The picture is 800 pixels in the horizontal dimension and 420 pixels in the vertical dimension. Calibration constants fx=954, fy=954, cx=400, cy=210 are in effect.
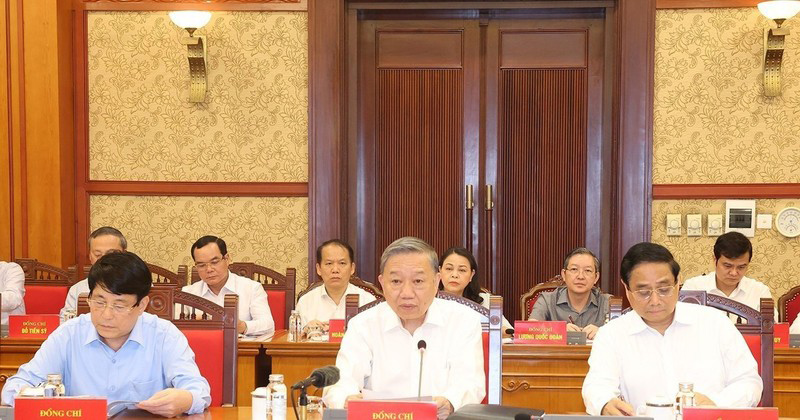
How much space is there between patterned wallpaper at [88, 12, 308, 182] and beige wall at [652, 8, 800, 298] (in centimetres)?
230

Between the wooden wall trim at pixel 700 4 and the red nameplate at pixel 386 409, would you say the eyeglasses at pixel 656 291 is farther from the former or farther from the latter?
the wooden wall trim at pixel 700 4

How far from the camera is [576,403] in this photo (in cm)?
411

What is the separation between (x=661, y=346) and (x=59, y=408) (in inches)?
68.6

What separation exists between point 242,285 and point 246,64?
5.67 feet

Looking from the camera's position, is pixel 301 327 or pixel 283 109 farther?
pixel 283 109

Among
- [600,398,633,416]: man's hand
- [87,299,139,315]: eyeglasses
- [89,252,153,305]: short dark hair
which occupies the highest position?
[89,252,153,305]: short dark hair

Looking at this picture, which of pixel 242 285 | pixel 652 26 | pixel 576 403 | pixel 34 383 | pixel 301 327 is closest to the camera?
pixel 34 383

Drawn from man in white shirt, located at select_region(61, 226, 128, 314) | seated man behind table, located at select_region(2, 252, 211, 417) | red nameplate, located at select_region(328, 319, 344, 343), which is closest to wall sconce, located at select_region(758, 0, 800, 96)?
red nameplate, located at select_region(328, 319, 344, 343)

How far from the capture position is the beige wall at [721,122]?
5.93 m

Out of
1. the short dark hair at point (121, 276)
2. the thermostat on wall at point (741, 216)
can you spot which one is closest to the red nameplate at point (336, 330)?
the short dark hair at point (121, 276)

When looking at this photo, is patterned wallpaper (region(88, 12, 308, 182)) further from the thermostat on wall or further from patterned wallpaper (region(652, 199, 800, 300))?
the thermostat on wall

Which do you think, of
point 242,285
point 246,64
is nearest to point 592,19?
point 246,64

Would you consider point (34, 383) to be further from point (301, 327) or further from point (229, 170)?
point (229, 170)

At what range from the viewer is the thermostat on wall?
594 centimetres
